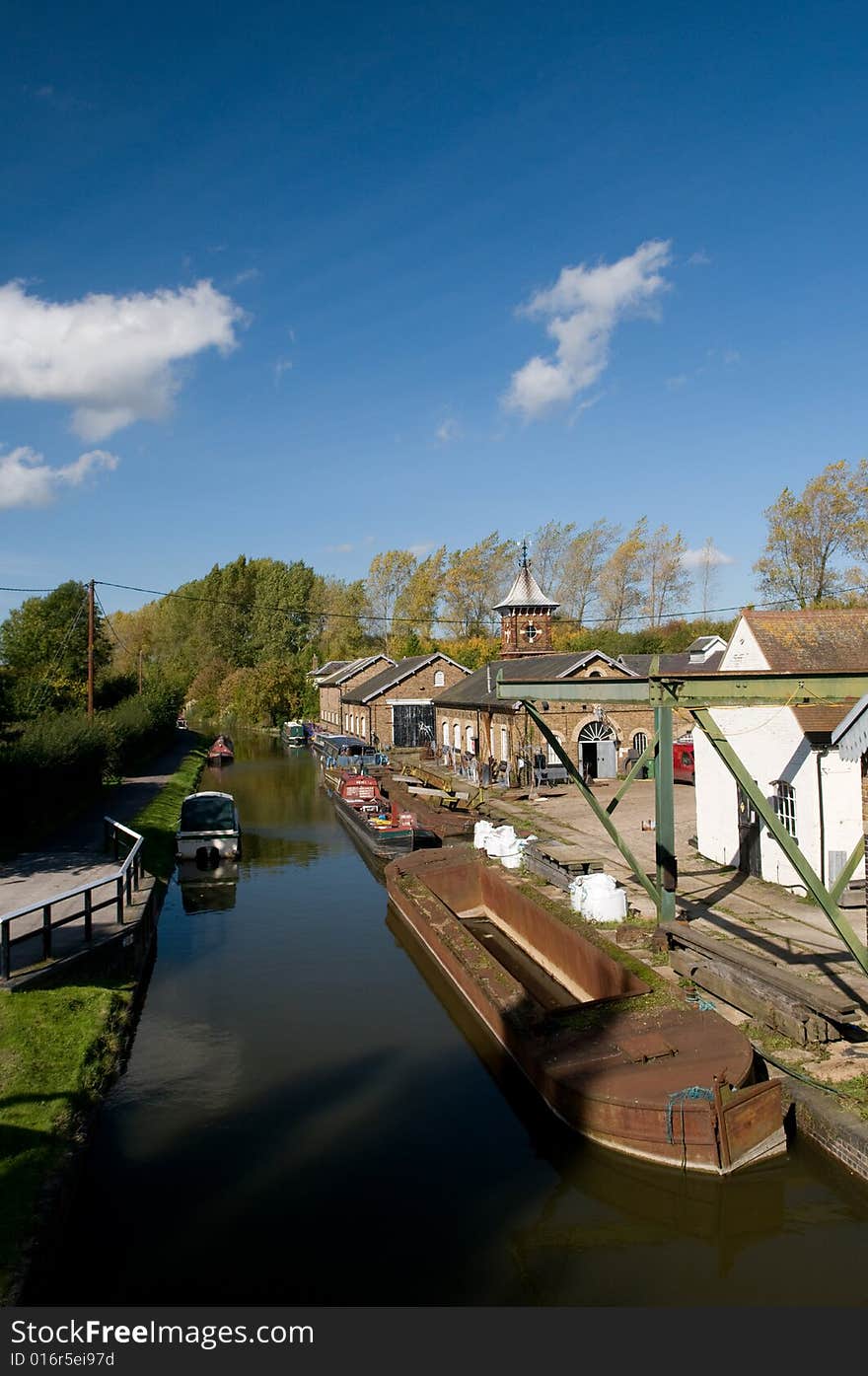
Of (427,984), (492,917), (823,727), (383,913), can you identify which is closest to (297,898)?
(383,913)

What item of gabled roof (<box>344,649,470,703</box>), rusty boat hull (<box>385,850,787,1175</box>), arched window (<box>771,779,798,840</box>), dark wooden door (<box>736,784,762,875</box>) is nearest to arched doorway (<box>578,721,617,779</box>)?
dark wooden door (<box>736,784,762,875</box>)

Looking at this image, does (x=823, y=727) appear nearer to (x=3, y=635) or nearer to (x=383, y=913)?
(x=383, y=913)

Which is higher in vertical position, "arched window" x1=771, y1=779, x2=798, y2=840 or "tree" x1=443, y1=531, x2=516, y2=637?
"tree" x1=443, y1=531, x2=516, y2=637

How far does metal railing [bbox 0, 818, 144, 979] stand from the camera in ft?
34.6

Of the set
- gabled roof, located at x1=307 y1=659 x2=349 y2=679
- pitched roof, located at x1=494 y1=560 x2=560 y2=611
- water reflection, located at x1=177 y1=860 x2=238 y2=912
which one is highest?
pitched roof, located at x1=494 y1=560 x2=560 y2=611

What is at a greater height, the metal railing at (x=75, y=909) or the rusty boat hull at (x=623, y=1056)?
the metal railing at (x=75, y=909)

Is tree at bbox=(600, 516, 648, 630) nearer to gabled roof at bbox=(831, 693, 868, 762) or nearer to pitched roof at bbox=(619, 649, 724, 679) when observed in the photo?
pitched roof at bbox=(619, 649, 724, 679)

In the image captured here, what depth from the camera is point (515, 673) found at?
3428 centimetres

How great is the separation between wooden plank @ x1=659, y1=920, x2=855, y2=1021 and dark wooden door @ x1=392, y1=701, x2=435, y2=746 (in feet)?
108

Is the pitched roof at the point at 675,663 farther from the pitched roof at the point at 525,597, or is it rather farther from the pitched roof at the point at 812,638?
the pitched roof at the point at 812,638

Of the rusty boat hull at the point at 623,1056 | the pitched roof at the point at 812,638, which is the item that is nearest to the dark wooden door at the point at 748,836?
the pitched roof at the point at 812,638

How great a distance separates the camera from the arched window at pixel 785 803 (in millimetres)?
15250

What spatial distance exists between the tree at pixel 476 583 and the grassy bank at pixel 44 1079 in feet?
195

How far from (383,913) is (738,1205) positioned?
1134 cm
